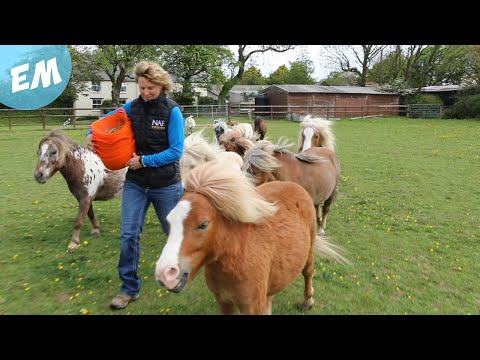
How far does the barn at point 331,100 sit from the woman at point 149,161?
31.9 meters

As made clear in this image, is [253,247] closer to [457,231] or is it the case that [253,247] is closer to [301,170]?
[301,170]

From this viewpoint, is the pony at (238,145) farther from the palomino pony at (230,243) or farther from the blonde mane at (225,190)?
the blonde mane at (225,190)

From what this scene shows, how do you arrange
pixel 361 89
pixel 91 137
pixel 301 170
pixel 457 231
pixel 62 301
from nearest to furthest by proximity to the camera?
1. pixel 91 137
2. pixel 62 301
3. pixel 301 170
4. pixel 457 231
5. pixel 361 89

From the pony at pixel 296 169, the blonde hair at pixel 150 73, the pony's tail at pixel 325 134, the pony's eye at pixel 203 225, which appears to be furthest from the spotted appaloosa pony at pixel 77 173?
the pony's tail at pixel 325 134

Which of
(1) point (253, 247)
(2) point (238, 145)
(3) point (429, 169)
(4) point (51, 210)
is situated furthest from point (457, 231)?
(4) point (51, 210)

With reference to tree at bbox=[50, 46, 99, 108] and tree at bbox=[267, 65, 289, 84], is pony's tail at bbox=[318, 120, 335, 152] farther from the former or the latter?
tree at bbox=[267, 65, 289, 84]

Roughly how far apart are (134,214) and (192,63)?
143ft

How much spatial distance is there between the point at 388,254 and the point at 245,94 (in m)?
56.3

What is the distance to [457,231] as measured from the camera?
19.4ft

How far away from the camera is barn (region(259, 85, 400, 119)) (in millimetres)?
35625

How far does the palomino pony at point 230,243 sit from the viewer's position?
2092mm

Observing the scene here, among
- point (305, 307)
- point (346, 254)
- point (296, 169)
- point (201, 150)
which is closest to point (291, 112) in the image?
point (201, 150)

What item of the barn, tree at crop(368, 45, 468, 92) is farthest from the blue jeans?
tree at crop(368, 45, 468, 92)

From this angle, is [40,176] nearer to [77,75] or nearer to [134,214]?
[134,214]
